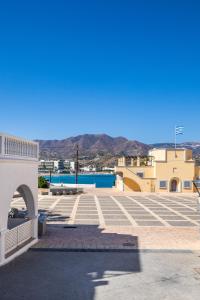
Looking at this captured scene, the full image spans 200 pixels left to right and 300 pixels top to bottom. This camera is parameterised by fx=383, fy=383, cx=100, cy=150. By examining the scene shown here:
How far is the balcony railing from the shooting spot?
12.7 metres

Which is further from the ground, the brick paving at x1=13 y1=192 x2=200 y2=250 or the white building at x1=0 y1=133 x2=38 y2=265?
the white building at x1=0 y1=133 x2=38 y2=265

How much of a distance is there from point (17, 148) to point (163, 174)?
3821cm

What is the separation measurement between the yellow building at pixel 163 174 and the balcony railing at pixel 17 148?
1344 inches

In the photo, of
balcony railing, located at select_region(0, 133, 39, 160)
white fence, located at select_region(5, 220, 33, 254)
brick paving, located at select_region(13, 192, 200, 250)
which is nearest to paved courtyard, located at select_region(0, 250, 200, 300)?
white fence, located at select_region(5, 220, 33, 254)

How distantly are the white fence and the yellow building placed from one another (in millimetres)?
33924

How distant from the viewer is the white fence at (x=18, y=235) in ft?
45.5

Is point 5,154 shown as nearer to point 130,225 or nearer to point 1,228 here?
point 1,228

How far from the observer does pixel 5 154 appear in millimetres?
12812

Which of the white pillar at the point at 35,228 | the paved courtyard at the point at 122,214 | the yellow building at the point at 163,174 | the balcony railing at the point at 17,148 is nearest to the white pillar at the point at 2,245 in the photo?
the balcony railing at the point at 17,148

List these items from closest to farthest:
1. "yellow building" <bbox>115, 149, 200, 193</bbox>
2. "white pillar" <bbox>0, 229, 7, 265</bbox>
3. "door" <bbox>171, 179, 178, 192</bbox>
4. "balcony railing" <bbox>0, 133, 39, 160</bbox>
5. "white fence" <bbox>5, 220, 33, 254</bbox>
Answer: "white pillar" <bbox>0, 229, 7, 265</bbox> < "balcony railing" <bbox>0, 133, 39, 160</bbox> < "white fence" <bbox>5, 220, 33, 254</bbox> < "yellow building" <bbox>115, 149, 200, 193</bbox> < "door" <bbox>171, 179, 178, 192</bbox>

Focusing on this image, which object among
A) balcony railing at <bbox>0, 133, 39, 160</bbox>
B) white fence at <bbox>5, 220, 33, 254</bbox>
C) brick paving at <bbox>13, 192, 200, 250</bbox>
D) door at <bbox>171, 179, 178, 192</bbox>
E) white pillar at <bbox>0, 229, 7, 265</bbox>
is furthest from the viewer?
door at <bbox>171, 179, 178, 192</bbox>

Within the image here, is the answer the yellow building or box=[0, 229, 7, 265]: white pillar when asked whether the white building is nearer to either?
box=[0, 229, 7, 265]: white pillar

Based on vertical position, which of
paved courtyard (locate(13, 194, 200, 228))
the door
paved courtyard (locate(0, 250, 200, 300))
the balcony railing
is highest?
the balcony railing

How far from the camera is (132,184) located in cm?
5006
